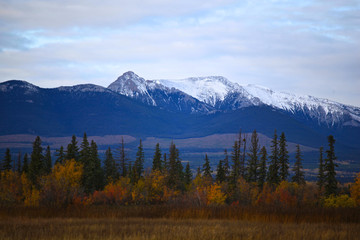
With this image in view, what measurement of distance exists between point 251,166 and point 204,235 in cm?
4483

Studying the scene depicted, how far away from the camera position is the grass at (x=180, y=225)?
15.2 meters

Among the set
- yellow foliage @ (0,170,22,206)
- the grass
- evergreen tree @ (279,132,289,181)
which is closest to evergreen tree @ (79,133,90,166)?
yellow foliage @ (0,170,22,206)

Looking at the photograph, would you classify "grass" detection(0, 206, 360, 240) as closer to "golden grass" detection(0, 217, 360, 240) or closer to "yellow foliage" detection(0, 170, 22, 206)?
"golden grass" detection(0, 217, 360, 240)

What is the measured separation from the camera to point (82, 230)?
16.4 metres

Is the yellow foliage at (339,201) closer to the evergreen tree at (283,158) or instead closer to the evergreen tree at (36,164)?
the evergreen tree at (283,158)

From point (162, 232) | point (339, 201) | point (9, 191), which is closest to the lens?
point (162, 232)

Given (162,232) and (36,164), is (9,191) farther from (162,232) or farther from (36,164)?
(162,232)

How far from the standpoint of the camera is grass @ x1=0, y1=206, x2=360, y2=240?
1524cm

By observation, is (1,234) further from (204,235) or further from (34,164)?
(34,164)

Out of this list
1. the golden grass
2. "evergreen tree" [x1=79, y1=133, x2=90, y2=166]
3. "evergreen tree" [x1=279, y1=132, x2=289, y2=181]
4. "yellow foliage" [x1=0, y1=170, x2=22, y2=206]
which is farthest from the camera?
"evergreen tree" [x1=79, y1=133, x2=90, y2=166]

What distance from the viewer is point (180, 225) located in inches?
721

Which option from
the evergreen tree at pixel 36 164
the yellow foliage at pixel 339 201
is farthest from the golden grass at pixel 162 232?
the evergreen tree at pixel 36 164

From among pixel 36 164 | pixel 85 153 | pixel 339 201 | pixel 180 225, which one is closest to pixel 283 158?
pixel 339 201

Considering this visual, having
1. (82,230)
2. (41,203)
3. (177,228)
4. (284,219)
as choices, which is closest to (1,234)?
(82,230)
